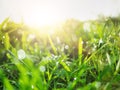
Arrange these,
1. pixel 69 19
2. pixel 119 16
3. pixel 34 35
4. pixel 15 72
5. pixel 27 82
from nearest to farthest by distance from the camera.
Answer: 1. pixel 27 82
2. pixel 15 72
3. pixel 119 16
4. pixel 34 35
5. pixel 69 19

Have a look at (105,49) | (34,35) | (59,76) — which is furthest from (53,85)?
(34,35)

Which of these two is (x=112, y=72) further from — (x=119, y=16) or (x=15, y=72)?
(x=119, y=16)

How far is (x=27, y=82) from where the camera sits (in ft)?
2.65

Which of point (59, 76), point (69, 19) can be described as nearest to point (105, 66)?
point (59, 76)

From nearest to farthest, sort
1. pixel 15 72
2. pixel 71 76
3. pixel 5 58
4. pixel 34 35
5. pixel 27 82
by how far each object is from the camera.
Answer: pixel 27 82
pixel 71 76
pixel 15 72
pixel 5 58
pixel 34 35

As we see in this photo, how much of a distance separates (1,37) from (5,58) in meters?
0.23

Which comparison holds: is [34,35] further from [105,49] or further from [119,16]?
[105,49]

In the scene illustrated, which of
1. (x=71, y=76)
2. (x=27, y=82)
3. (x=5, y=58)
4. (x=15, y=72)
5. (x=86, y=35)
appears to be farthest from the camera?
(x=86, y=35)

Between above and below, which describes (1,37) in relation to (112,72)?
above

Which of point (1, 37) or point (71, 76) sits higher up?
point (1, 37)

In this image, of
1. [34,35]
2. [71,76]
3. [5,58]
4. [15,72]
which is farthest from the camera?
[34,35]

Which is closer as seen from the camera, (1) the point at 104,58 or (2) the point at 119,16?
(1) the point at 104,58

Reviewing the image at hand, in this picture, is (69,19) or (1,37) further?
(69,19)

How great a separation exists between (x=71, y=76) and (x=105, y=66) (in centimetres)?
14
